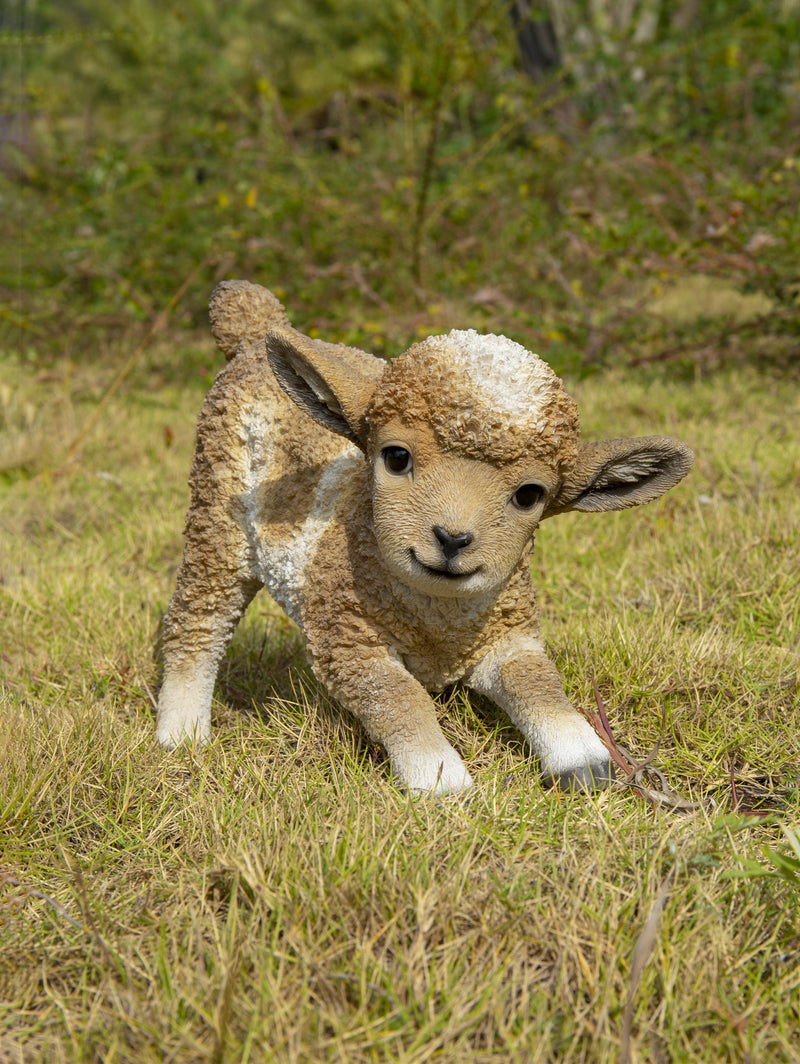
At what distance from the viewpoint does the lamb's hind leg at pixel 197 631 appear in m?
2.53

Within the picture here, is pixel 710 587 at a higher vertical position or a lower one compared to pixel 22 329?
higher

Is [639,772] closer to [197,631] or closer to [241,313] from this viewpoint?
[197,631]

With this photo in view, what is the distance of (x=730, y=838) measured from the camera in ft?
5.96

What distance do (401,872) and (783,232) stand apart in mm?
4674

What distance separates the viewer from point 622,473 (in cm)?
202

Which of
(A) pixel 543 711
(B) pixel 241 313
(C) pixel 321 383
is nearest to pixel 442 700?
(A) pixel 543 711

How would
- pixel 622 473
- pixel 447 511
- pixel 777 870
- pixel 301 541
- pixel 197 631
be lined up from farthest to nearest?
pixel 197 631 < pixel 301 541 < pixel 622 473 < pixel 447 511 < pixel 777 870

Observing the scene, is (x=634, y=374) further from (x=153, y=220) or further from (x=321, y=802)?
(x=321, y=802)

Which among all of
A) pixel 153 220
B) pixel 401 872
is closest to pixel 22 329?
pixel 153 220

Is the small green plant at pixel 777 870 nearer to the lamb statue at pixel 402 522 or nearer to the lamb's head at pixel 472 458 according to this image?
the lamb statue at pixel 402 522

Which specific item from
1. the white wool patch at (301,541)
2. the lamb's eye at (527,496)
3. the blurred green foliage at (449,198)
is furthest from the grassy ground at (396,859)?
the blurred green foliage at (449,198)

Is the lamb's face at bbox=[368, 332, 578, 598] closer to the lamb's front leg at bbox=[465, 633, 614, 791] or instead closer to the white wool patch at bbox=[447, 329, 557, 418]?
the white wool patch at bbox=[447, 329, 557, 418]

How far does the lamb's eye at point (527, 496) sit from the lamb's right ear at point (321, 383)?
1.37ft

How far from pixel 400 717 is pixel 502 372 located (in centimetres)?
83
